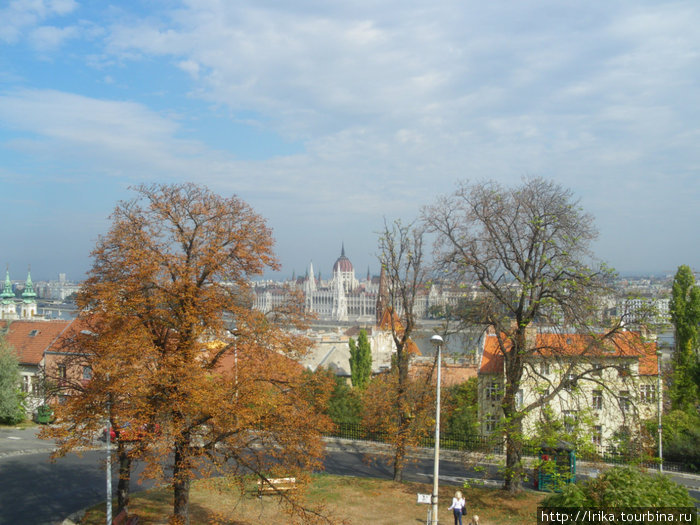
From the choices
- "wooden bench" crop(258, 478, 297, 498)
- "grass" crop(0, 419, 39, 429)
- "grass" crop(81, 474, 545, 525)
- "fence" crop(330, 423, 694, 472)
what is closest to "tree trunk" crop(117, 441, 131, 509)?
"grass" crop(81, 474, 545, 525)

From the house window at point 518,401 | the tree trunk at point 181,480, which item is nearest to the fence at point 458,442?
the house window at point 518,401

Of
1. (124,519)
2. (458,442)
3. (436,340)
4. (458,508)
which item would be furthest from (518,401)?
(124,519)

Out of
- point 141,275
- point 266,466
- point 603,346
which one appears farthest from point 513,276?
point 141,275

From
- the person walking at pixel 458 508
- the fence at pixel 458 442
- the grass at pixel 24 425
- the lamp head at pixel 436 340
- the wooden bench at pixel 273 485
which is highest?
the lamp head at pixel 436 340

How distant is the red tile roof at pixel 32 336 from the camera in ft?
131

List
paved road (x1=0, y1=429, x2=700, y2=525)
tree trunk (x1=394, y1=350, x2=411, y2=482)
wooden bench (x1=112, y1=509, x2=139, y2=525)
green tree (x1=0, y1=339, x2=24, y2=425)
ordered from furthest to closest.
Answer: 1. green tree (x1=0, y1=339, x2=24, y2=425)
2. tree trunk (x1=394, y1=350, x2=411, y2=482)
3. paved road (x1=0, y1=429, x2=700, y2=525)
4. wooden bench (x1=112, y1=509, x2=139, y2=525)

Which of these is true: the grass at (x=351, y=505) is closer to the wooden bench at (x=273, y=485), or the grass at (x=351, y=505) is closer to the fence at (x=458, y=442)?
the wooden bench at (x=273, y=485)

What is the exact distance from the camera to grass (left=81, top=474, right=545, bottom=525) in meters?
18.9

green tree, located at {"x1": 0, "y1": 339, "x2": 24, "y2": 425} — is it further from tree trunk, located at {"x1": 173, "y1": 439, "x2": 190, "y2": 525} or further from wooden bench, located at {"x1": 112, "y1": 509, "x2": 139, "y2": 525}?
tree trunk, located at {"x1": 173, "y1": 439, "x2": 190, "y2": 525}

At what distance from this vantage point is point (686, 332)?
3148 centimetres

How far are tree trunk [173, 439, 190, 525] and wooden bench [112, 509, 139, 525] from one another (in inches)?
85.0

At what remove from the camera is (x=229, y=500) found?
69.8 ft

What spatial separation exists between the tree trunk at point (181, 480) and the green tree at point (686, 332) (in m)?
24.6

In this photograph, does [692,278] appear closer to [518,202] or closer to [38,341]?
[518,202]
